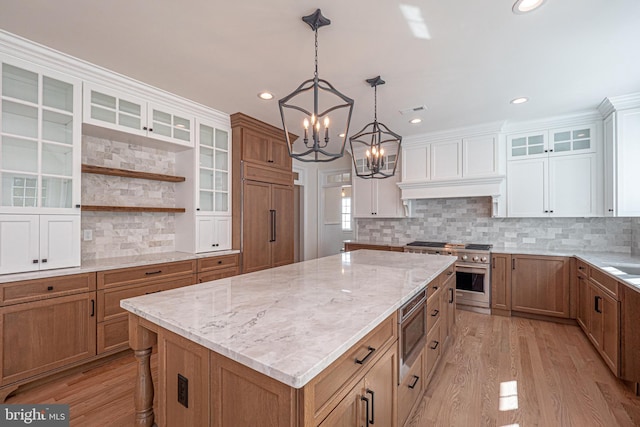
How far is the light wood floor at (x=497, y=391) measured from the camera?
188cm

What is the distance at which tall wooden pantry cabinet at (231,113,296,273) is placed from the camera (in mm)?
3779

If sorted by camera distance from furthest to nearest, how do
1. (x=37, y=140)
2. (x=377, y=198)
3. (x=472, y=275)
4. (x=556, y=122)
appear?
(x=377, y=198), (x=472, y=275), (x=556, y=122), (x=37, y=140)

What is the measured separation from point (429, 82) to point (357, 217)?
2839 mm

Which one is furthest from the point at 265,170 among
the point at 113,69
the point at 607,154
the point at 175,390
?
the point at 607,154

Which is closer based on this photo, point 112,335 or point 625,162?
point 112,335

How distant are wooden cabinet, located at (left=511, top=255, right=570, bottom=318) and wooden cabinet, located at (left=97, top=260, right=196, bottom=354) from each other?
14.1 ft

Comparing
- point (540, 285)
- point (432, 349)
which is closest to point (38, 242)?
point (432, 349)

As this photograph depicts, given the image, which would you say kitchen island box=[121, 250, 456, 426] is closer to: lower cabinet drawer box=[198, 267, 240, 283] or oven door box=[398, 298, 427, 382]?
oven door box=[398, 298, 427, 382]

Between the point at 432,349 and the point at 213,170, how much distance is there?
3.11 m

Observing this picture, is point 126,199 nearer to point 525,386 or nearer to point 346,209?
point 525,386

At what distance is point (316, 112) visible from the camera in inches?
64.9

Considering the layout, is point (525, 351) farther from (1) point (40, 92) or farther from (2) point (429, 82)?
(1) point (40, 92)

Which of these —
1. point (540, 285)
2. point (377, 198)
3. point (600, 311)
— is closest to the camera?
point (600, 311)

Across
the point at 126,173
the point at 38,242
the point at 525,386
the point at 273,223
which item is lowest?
the point at 525,386
